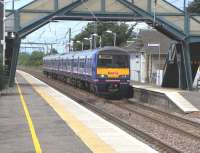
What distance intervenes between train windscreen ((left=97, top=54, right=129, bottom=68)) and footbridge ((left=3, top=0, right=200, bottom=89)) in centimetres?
784

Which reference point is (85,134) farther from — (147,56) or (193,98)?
(147,56)

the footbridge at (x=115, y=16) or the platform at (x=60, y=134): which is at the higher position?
the footbridge at (x=115, y=16)

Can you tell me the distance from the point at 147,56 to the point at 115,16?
25140mm

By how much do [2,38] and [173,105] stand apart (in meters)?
14.3

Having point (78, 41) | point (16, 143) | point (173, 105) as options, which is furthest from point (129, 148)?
point (78, 41)

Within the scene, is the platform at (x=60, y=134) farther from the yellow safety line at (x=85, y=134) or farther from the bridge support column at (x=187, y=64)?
the bridge support column at (x=187, y=64)

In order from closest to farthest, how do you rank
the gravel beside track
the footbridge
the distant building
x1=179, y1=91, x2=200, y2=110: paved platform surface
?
the gravel beside track
x1=179, y1=91, x2=200, y2=110: paved platform surface
the footbridge
the distant building

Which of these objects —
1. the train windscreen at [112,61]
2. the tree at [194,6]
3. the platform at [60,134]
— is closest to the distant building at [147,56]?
the tree at [194,6]

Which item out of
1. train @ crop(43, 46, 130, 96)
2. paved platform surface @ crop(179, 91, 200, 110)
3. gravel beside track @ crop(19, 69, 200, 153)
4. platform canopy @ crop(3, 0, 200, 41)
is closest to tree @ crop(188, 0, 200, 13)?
platform canopy @ crop(3, 0, 200, 41)

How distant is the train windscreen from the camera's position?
116ft

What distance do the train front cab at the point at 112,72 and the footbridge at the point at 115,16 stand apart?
7.82 m

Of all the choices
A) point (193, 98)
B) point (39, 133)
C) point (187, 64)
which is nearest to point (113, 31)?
point (187, 64)

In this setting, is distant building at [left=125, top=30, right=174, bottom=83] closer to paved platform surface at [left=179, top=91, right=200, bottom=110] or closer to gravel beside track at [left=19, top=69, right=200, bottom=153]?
paved platform surface at [left=179, top=91, right=200, bottom=110]

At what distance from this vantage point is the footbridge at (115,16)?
4294 cm
